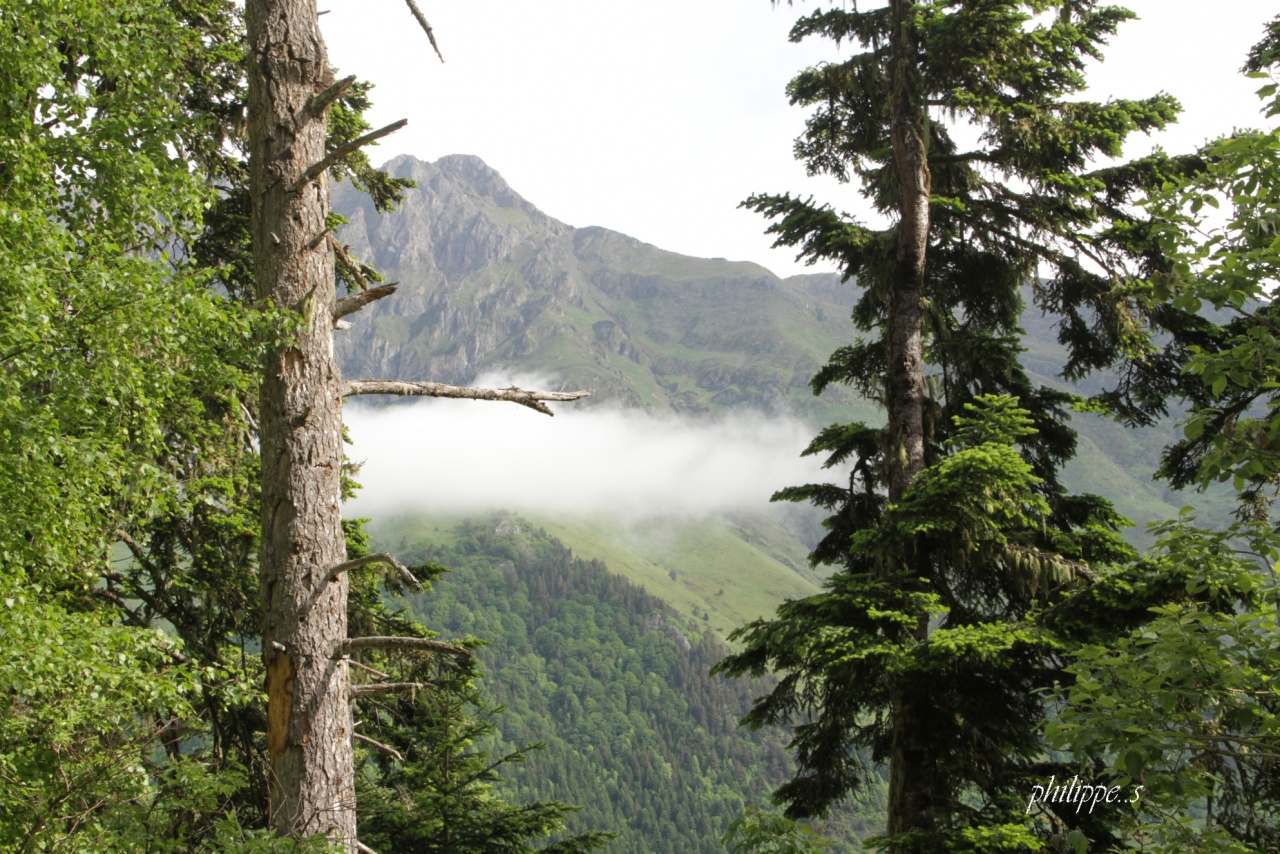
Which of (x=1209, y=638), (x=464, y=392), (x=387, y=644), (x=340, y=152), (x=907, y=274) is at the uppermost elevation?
(x=907, y=274)

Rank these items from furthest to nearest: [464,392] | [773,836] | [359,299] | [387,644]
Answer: [773,836] < [464,392] < [359,299] < [387,644]

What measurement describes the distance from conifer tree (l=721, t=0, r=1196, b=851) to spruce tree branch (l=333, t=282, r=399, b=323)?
5.48 m

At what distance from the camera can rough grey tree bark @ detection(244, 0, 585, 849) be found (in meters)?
5.08

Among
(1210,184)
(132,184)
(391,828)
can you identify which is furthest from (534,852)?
(1210,184)

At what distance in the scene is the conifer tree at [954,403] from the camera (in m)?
8.95

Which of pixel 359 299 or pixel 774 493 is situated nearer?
pixel 359 299

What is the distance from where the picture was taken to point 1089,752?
474 centimetres

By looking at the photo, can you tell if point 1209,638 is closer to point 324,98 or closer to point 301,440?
point 301,440

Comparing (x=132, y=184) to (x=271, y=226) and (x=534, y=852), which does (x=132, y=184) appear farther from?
(x=534, y=852)

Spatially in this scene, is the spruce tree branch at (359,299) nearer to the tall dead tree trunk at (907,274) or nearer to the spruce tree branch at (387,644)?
the spruce tree branch at (387,644)

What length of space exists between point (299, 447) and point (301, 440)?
44 millimetres

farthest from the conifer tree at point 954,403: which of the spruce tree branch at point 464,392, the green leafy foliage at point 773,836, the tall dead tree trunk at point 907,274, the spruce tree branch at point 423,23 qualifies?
the spruce tree branch at point 423,23

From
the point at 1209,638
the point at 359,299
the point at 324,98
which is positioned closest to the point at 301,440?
the point at 359,299

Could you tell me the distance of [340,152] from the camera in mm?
4891
